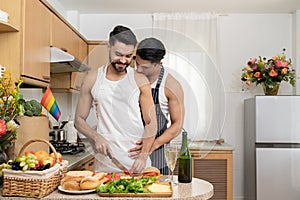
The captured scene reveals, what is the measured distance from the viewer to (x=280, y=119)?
13.5 feet

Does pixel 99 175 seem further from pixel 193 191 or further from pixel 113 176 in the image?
pixel 193 191

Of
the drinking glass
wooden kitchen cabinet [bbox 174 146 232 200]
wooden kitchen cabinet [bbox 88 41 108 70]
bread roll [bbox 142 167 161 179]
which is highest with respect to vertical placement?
wooden kitchen cabinet [bbox 88 41 108 70]

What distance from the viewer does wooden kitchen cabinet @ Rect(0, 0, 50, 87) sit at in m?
2.48

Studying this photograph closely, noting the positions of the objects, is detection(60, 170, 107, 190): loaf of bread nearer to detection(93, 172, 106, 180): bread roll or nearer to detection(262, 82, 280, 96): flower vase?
detection(93, 172, 106, 180): bread roll

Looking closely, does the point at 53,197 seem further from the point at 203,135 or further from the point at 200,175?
the point at 200,175

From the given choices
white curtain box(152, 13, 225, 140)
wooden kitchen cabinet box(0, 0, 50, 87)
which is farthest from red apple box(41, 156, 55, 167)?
wooden kitchen cabinet box(0, 0, 50, 87)

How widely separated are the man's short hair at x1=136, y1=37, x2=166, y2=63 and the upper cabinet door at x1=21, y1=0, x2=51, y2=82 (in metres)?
1.25

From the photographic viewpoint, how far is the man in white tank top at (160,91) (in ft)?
4.88

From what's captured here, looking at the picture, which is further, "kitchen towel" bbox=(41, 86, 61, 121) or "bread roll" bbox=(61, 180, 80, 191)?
"kitchen towel" bbox=(41, 86, 61, 121)

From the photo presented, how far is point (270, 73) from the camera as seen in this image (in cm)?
423

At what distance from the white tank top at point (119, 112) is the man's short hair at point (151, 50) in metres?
0.07

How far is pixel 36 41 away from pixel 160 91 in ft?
5.00

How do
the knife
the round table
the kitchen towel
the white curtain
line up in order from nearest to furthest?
1. the white curtain
2. the knife
3. the round table
4. the kitchen towel

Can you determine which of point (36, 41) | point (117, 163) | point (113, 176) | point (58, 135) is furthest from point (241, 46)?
point (117, 163)
